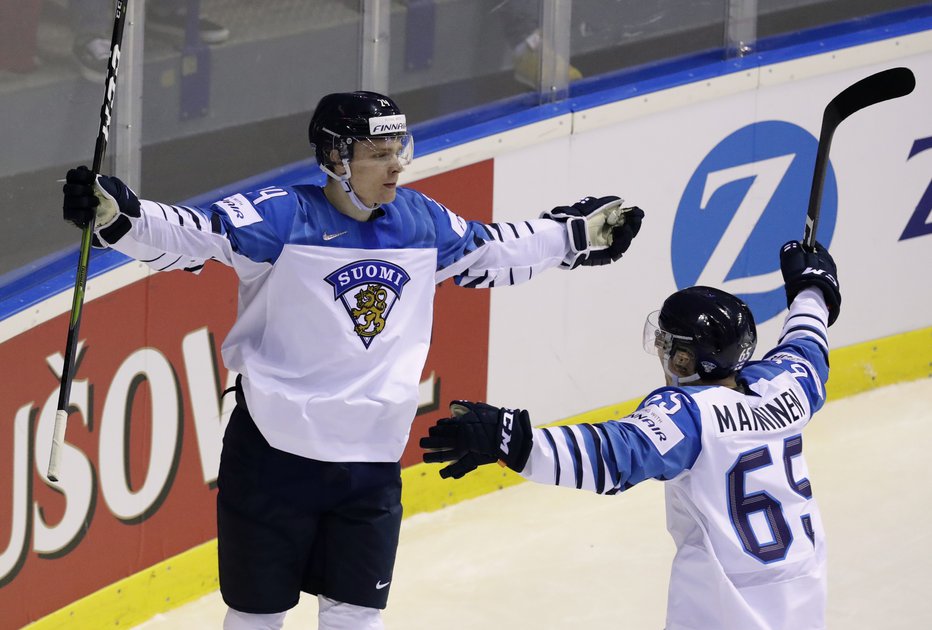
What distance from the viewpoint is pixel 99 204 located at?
10.8 feet

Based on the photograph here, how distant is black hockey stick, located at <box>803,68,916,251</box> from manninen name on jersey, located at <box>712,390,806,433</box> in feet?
2.40

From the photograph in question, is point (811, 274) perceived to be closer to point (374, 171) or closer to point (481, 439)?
point (374, 171)

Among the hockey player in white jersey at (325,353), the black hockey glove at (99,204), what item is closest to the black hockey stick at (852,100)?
the hockey player in white jersey at (325,353)

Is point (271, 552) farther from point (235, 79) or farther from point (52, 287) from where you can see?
point (235, 79)

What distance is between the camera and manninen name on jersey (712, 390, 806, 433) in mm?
3168

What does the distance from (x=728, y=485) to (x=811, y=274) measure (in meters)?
0.81

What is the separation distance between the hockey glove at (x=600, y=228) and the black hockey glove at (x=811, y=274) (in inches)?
14.7

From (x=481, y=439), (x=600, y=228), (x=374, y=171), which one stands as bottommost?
(x=481, y=439)

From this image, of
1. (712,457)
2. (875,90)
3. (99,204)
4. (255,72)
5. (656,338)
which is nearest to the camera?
(712,457)

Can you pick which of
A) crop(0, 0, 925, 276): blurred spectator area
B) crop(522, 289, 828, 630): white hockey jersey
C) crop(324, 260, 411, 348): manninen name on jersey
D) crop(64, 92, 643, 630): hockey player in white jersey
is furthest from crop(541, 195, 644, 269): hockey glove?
crop(0, 0, 925, 276): blurred spectator area

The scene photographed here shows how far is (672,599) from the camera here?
10.9ft

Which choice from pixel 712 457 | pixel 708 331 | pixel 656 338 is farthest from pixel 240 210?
pixel 712 457

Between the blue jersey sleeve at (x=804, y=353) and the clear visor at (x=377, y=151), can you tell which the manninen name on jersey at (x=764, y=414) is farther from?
the clear visor at (x=377, y=151)

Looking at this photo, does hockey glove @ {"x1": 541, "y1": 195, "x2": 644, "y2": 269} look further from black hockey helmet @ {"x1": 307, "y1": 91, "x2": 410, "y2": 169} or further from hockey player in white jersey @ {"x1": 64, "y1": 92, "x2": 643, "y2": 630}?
black hockey helmet @ {"x1": 307, "y1": 91, "x2": 410, "y2": 169}
